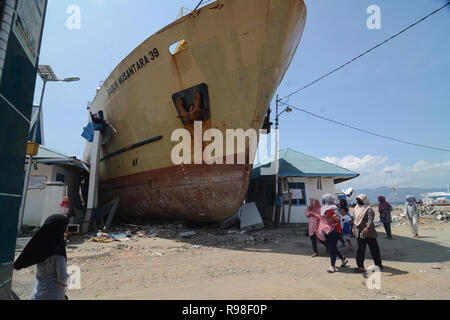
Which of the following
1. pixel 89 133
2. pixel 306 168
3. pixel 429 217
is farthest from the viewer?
pixel 429 217

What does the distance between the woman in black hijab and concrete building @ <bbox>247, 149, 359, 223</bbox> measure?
8.85 meters

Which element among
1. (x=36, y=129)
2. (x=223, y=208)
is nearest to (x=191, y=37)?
(x=223, y=208)

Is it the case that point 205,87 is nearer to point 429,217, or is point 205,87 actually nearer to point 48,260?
point 48,260

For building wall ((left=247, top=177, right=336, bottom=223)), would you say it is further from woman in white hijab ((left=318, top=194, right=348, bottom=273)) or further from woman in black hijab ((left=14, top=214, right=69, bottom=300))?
woman in black hijab ((left=14, top=214, right=69, bottom=300))

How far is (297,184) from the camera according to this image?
10.6 metres

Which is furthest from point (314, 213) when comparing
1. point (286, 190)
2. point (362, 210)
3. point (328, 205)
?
point (286, 190)

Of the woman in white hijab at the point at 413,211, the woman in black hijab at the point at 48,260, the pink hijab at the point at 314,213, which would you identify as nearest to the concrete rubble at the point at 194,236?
the pink hijab at the point at 314,213

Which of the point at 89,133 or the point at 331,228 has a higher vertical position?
the point at 89,133

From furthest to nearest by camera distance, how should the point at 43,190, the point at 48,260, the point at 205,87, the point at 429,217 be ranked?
1. the point at 429,217
2. the point at 43,190
3. the point at 205,87
4. the point at 48,260

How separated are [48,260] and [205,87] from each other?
17.8ft

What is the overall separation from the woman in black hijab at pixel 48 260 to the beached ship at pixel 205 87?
457 cm

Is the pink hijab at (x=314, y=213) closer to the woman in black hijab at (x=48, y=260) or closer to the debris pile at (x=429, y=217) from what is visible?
the woman in black hijab at (x=48, y=260)

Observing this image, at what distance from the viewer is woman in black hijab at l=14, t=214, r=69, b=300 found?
5.86ft

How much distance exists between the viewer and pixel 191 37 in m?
6.37
